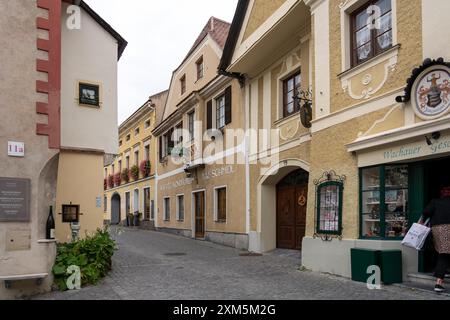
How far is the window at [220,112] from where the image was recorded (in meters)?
17.7

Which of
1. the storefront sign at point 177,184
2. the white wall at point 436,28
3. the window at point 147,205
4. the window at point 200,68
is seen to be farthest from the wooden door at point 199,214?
the white wall at point 436,28

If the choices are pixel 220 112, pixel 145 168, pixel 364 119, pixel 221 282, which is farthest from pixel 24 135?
pixel 145 168

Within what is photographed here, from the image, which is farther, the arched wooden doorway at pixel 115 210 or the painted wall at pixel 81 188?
the arched wooden doorway at pixel 115 210

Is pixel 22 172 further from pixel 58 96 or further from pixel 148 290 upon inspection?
pixel 148 290

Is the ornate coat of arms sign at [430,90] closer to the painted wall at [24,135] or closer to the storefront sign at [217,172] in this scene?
the painted wall at [24,135]

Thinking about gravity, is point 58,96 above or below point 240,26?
below

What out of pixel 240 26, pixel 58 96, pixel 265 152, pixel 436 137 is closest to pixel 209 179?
pixel 265 152

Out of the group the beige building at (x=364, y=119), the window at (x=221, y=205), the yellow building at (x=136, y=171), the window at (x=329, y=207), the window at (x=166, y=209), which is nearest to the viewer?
the beige building at (x=364, y=119)

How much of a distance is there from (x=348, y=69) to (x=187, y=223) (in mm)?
12935

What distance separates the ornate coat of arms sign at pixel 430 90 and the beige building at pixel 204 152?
8085mm

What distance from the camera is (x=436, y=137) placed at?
737 centimetres

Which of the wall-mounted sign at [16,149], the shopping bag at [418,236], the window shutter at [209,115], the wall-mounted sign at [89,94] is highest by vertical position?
the window shutter at [209,115]

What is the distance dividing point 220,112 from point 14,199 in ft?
36.1

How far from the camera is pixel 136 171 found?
29.2 meters
